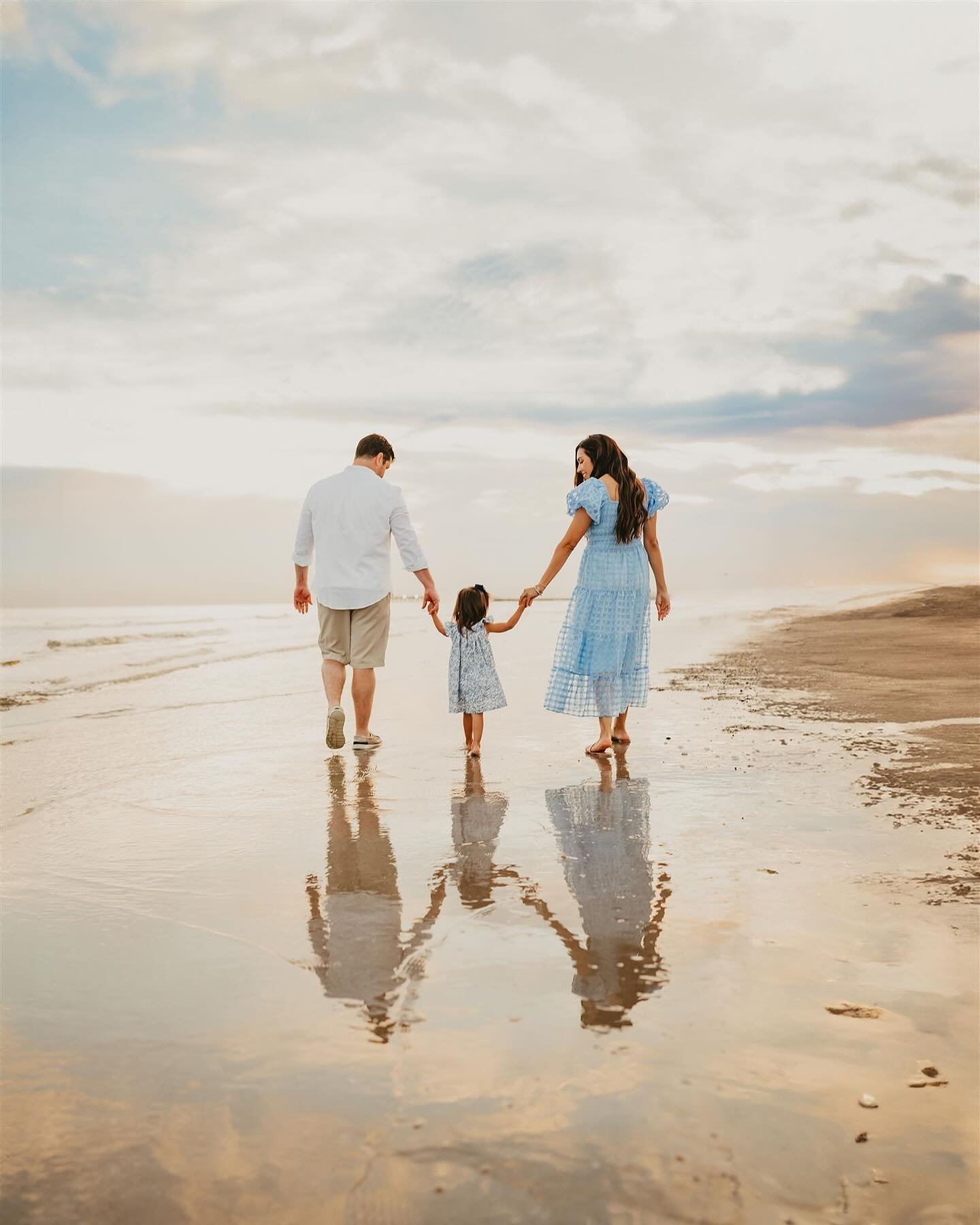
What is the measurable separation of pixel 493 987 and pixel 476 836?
1721mm

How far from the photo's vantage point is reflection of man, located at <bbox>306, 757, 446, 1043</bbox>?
2909mm

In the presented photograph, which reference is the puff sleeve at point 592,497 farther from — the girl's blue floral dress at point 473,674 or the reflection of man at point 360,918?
the reflection of man at point 360,918

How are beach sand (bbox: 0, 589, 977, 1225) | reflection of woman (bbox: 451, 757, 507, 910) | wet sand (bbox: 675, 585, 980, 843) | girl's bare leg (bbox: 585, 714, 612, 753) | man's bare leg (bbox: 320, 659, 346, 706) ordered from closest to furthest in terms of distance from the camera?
beach sand (bbox: 0, 589, 977, 1225) < reflection of woman (bbox: 451, 757, 507, 910) < wet sand (bbox: 675, 585, 980, 843) < girl's bare leg (bbox: 585, 714, 612, 753) < man's bare leg (bbox: 320, 659, 346, 706)

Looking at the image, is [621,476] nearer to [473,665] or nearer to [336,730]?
[473,665]

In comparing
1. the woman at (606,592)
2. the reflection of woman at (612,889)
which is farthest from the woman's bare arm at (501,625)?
the reflection of woman at (612,889)

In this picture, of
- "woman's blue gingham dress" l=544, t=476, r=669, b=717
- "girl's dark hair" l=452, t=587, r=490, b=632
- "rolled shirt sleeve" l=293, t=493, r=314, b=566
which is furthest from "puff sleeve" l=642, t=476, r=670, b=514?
"rolled shirt sleeve" l=293, t=493, r=314, b=566

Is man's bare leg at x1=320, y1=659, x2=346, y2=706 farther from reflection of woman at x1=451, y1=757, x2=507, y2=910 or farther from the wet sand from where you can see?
the wet sand

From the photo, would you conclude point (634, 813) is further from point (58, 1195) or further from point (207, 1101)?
point (58, 1195)

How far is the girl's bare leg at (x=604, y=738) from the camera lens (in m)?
6.66

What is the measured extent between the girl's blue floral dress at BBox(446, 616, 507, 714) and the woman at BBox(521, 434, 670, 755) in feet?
1.37

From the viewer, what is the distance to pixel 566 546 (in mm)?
6801

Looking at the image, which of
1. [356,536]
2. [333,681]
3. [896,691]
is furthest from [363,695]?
[896,691]

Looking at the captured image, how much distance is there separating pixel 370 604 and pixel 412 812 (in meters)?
2.76

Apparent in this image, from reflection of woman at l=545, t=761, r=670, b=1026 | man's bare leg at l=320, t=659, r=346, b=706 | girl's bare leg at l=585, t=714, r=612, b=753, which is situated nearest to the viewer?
reflection of woman at l=545, t=761, r=670, b=1026
